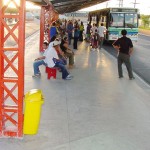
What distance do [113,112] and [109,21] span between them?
18941 millimetres

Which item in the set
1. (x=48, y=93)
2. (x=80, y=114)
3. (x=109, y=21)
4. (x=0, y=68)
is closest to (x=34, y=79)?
(x=48, y=93)

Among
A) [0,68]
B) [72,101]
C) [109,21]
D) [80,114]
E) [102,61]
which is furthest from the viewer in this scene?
[109,21]

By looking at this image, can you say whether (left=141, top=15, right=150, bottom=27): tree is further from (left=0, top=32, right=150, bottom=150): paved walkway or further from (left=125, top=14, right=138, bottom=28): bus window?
(left=0, top=32, right=150, bottom=150): paved walkway

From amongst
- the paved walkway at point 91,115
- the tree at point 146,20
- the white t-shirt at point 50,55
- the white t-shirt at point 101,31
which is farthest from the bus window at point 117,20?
the tree at point 146,20

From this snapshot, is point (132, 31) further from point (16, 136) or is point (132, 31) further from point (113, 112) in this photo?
point (16, 136)

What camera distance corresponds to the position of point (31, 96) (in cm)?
623

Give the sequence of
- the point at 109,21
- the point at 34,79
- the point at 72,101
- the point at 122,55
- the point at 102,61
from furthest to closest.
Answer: the point at 109,21, the point at 102,61, the point at 122,55, the point at 34,79, the point at 72,101

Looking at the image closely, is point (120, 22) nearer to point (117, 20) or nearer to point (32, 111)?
point (117, 20)

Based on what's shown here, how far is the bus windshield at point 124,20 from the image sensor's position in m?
26.5

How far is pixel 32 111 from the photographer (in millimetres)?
6301

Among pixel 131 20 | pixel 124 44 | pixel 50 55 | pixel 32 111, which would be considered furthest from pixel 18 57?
pixel 131 20

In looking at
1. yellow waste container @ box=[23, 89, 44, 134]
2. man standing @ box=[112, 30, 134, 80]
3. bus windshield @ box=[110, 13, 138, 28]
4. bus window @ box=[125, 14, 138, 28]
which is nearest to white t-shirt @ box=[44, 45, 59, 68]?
man standing @ box=[112, 30, 134, 80]

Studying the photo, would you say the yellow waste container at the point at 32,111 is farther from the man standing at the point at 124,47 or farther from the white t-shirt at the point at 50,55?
the man standing at the point at 124,47

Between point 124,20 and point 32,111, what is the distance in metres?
21.4
